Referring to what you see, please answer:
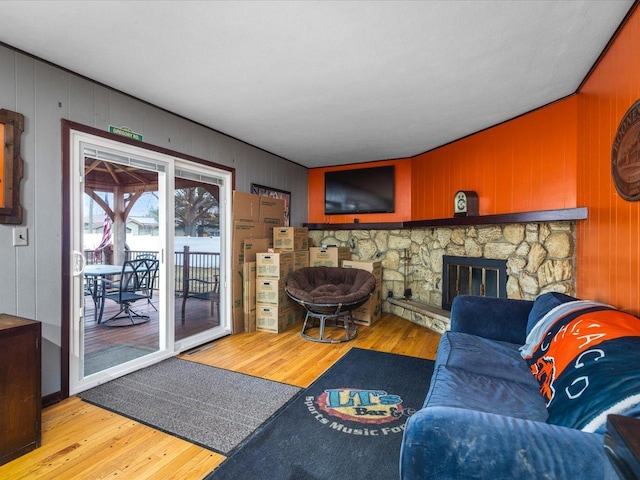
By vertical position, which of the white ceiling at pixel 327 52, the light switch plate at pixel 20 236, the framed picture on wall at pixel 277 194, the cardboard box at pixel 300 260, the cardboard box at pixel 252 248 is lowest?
the cardboard box at pixel 300 260

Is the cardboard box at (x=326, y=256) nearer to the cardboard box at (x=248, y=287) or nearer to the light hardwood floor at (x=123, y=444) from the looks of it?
the cardboard box at (x=248, y=287)

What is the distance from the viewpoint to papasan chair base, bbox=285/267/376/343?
3442 millimetres

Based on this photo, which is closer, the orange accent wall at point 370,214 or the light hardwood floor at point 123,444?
the light hardwood floor at point 123,444

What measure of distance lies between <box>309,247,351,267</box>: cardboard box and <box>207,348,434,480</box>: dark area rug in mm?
2037

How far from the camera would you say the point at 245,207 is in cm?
391

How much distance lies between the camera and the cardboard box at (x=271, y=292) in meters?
3.82

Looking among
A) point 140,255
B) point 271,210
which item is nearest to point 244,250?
point 271,210

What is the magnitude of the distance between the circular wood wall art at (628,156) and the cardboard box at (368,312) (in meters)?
2.80

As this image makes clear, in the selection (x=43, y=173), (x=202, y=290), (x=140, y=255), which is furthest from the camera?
(x=202, y=290)

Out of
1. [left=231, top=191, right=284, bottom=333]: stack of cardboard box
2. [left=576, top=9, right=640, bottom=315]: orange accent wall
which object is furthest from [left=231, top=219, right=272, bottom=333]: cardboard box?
[left=576, top=9, right=640, bottom=315]: orange accent wall

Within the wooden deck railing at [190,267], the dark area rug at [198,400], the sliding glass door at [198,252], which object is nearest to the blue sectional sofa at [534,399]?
the dark area rug at [198,400]

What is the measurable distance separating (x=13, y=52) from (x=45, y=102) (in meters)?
0.31

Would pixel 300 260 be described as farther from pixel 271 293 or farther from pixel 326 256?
pixel 271 293

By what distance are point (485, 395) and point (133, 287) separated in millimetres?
3949
